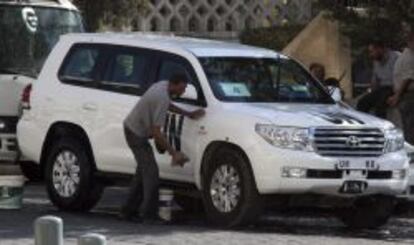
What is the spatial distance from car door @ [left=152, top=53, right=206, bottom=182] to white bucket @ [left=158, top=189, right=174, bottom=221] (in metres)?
0.22

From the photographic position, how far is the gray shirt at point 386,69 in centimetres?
1688

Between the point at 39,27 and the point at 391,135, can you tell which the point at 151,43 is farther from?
the point at 39,27

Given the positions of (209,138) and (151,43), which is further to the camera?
(151,43)

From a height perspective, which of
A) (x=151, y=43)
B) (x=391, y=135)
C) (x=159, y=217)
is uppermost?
(x=151, y=43)

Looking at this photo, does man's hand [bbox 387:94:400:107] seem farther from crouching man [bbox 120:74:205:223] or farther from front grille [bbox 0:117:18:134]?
front grille [bbox 0:117:18:134]

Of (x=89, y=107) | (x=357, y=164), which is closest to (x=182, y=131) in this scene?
(x=89, y=107)

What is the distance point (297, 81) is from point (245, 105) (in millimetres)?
1227

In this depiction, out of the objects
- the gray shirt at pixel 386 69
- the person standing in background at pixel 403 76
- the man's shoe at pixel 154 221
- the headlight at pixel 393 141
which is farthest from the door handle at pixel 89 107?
the gray shirt at pixel 386 69

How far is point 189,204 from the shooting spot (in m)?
14.3

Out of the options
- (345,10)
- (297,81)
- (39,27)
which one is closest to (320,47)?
(345,10)

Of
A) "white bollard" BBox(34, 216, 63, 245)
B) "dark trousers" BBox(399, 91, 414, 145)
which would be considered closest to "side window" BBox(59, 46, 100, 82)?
"dark trousers" BBox(399, 91, 414, 145)

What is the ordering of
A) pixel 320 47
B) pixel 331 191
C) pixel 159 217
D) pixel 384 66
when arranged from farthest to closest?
pixel 320 47 < pixel 384 66 < pixel 159 217 < pixel 331 191

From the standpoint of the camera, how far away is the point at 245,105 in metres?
12.5

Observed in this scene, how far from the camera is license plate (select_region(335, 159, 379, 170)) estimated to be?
12078mm
